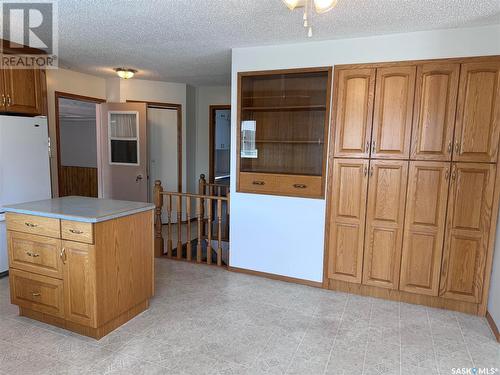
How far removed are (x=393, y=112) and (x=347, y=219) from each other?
3.41ft

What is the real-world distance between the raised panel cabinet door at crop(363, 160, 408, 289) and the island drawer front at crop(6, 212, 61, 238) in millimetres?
2559

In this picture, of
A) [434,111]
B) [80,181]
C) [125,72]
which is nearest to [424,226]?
[434,111]

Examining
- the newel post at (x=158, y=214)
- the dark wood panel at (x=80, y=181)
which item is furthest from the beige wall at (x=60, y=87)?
the dark wood panel at (x=80, y=181)

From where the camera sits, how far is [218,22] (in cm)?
266

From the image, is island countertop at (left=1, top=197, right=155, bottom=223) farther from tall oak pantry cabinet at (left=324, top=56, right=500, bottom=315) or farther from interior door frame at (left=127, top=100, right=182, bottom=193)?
interior door frame at (left=127, top=100, right=182, bottom=193)

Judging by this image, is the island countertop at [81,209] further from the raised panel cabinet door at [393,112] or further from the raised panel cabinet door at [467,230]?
the raised panel cabinet door at [467,230]

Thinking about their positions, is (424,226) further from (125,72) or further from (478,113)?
(125,72)

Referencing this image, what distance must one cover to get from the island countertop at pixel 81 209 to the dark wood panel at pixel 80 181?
188 inches

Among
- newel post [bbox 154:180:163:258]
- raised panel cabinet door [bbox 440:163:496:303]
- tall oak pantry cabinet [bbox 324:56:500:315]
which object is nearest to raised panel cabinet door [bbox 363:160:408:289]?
tall oak pantry cabinet [bbox 324:56:500:315]

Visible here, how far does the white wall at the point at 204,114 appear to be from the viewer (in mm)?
5766

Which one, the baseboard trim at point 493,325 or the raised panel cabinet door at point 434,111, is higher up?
the raised panel cabinet door at point 434,111

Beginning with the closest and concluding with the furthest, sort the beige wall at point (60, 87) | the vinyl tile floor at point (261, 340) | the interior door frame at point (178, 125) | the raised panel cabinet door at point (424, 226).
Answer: the vinyl tile floor at point (261, 340) → the raised panel cabinet door at point (424, 226) → the beige wall at point (60, 87) → the interior door frame at point (178, 125)

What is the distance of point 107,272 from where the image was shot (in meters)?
2.33

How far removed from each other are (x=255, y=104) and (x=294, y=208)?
1.17 meters
